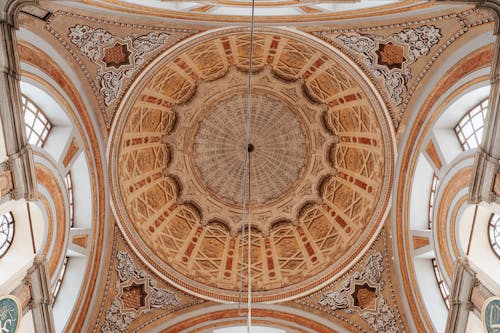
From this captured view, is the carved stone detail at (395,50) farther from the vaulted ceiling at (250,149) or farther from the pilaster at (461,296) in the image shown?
the pilaster at (461,296)

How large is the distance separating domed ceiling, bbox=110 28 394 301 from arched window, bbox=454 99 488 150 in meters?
2.47

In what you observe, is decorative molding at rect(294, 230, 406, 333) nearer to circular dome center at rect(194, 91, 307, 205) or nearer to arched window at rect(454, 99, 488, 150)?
arched window at rect(454, 99, 488, 150)

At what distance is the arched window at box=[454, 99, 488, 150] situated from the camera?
41.9 ft

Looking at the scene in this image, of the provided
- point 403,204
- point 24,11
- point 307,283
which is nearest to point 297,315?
point 307,283

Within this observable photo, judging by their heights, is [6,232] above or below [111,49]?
below

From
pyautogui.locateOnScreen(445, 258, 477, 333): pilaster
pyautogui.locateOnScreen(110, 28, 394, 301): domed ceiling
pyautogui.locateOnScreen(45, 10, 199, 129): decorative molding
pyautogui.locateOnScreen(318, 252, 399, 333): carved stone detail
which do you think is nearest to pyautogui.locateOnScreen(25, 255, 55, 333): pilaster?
pyautogui.locateOnScreen(110, 28, 394, 301): domed ceiling

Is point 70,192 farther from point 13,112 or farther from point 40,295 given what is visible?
point 13,112

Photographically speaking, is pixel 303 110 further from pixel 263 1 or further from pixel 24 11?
pixel 24 11

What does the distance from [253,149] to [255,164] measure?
2.21 feet

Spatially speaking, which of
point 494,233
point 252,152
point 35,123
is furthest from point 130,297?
point 494,233

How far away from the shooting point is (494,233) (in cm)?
1267

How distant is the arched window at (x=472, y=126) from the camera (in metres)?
12.8

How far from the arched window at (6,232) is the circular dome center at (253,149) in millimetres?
8787

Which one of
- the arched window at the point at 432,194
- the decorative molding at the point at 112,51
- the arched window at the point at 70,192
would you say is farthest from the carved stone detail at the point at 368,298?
the decorative molding at the point at 112,51
